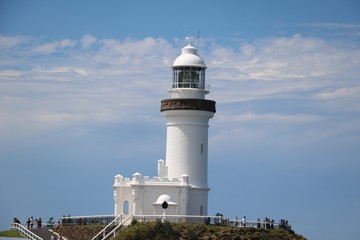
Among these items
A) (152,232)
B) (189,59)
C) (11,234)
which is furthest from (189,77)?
(11,234)

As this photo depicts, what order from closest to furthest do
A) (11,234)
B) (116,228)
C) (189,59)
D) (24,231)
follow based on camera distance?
(116,228) → (24,231) → (189,59) → (11,234)

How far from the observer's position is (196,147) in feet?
266

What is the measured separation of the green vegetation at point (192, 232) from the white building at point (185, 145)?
435cm

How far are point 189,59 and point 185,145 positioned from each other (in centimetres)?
593

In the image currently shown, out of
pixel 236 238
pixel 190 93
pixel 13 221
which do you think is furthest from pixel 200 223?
pixel 13 221

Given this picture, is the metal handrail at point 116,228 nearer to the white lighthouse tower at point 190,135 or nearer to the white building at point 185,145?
the white building at point 185,145

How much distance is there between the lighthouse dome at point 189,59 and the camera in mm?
82188

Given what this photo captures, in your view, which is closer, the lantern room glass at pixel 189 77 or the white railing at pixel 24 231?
the white railing at pixel 24 231

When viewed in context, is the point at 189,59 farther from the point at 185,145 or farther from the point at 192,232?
the point at 192,232

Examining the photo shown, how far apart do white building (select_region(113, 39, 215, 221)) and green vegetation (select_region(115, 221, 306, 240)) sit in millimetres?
4355

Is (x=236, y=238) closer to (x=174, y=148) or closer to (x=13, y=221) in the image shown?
(x=174, y=148)

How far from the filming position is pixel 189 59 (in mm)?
82312

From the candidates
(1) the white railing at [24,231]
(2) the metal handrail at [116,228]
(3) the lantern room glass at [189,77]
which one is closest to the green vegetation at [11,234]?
(1) the white railing at [24,231]

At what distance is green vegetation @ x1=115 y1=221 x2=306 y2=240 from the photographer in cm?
7369
